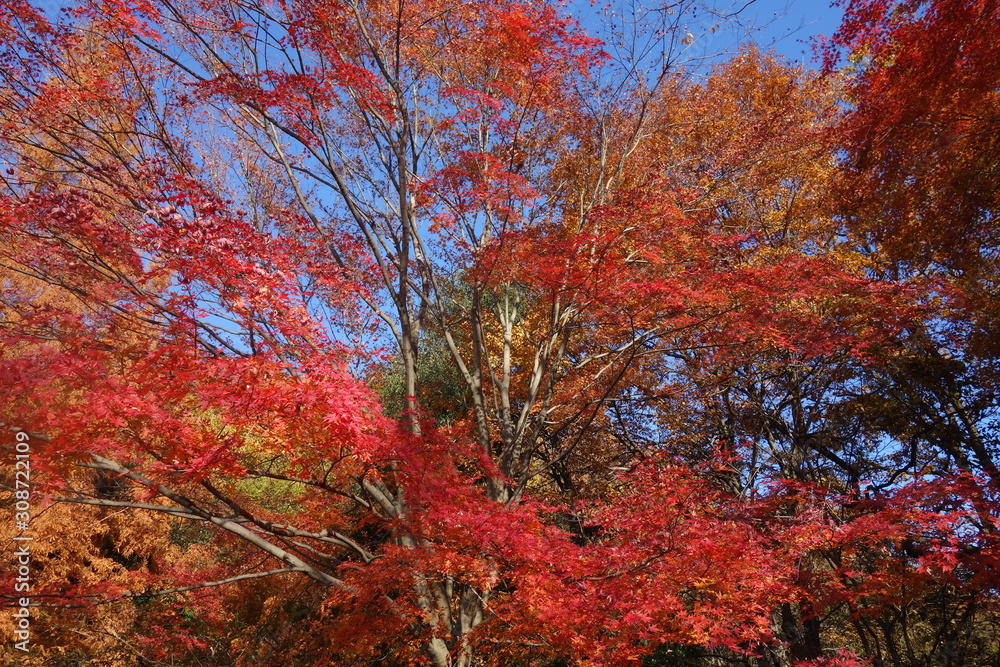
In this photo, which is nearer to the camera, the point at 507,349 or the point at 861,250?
the point at 507,349

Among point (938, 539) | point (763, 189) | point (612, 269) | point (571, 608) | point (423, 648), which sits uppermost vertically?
point (763, 189)

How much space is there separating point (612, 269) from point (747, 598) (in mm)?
3882

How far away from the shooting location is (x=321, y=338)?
545 cm

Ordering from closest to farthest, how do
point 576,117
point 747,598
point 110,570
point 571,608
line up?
point 571,608
point 747,598
point 576,117
point 110,570

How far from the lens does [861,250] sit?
1119cm

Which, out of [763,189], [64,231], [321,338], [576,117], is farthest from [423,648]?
[763,189]

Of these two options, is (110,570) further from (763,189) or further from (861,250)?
(861,250)

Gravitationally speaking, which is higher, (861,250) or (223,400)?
(861,250)

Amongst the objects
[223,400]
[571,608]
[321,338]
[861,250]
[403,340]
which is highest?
[861,250]

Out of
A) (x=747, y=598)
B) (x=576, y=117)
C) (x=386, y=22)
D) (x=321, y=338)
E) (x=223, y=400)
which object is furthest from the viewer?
(x=576, y=117)

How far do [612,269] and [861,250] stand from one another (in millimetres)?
6655

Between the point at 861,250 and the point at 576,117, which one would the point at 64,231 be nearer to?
the point at 576,117

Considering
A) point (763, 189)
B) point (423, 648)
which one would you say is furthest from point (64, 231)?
point (763, 189)

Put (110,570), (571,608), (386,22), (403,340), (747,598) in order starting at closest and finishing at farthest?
(571,608), (747,598), (403,340), (386,22), (110,570)
